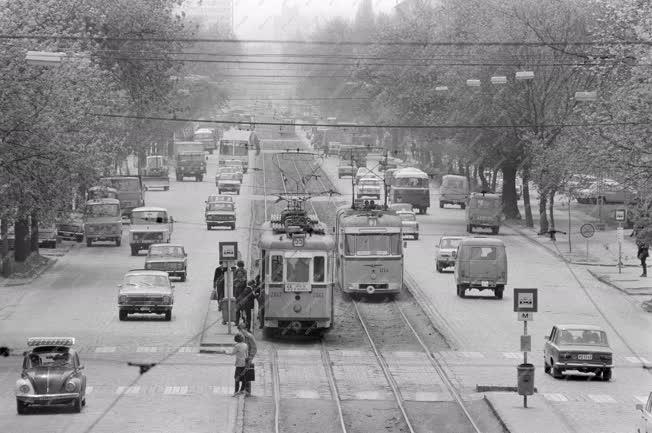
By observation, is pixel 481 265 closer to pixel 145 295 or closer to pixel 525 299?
pixel 145 295

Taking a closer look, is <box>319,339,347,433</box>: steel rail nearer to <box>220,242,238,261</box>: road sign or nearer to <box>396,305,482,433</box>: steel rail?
<box>396,305,482,433</box>: steel rail

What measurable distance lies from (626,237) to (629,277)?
17874mm

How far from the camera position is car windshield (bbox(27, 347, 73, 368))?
3178 centimetres

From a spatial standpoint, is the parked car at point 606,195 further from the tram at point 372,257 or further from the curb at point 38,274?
the curb at point 38,274

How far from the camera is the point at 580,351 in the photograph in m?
38.2

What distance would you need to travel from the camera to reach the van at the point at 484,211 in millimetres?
83125

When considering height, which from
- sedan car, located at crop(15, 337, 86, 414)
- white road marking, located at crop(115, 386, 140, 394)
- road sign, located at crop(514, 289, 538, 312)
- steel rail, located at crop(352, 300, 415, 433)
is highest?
road sign, located at crop(514, 289, 538, 312)

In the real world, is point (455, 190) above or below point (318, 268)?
above

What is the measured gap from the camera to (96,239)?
7706cm

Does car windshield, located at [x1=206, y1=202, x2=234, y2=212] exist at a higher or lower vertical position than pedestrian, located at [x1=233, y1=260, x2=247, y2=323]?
higher

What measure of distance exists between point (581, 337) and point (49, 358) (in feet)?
45.8

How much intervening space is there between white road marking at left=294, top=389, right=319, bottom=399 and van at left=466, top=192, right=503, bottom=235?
48.0m

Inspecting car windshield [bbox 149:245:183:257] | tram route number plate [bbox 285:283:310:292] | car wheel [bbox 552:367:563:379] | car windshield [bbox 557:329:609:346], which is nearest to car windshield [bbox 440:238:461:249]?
car windshield [bbox 149:245:183:257]

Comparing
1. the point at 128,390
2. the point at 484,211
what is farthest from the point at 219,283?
the point at 484,211
